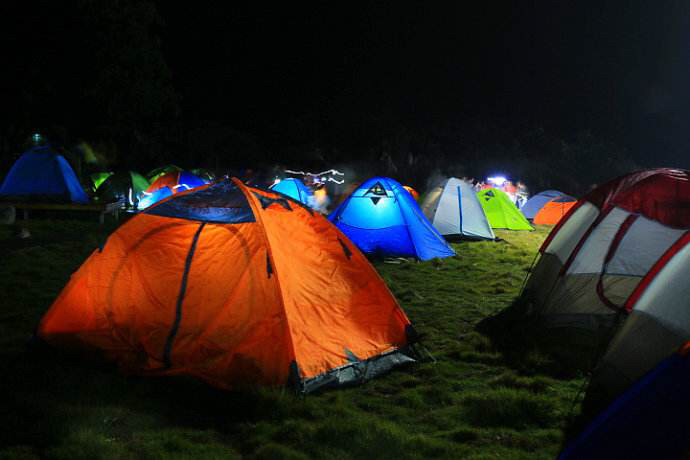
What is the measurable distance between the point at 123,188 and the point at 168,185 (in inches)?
65.7

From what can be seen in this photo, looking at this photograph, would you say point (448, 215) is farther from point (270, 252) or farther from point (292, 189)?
point (270, 252)

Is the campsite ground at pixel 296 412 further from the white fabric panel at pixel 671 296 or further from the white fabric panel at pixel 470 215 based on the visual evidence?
the white fabric panel at pixel 470 215

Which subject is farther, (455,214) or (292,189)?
(292,189)

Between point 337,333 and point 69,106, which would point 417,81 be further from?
point 337,333

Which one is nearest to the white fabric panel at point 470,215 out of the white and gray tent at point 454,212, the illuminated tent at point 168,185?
the white and gray tent at point 454,212

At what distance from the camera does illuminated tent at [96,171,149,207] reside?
63.1ft

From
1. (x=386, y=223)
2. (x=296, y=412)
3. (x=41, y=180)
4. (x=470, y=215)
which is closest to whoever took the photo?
(x=296, y=412)

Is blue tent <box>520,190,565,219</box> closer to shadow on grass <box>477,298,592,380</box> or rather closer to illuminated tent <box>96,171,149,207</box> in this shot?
shadow on grass <box>477,298,592,380</box>

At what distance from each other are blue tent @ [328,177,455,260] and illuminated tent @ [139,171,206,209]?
1112 cm

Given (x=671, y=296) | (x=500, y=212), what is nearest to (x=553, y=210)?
(x=500, y=212)

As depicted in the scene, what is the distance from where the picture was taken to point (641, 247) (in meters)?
6.03

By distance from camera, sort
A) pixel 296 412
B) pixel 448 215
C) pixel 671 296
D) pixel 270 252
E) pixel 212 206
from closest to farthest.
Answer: pixel 671 296 → pixel 296 412 → pixel 270 252 → pixel 212 206 → pixel 448 215

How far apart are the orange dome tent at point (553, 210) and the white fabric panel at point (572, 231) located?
13.4m

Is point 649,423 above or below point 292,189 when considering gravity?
above
